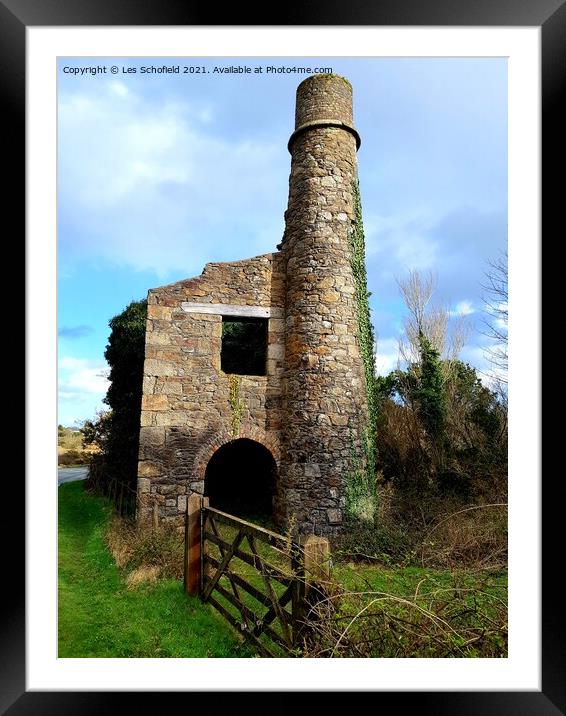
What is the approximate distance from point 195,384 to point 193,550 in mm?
3604

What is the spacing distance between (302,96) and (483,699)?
9.69 meters

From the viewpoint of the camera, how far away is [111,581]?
590 centimetres

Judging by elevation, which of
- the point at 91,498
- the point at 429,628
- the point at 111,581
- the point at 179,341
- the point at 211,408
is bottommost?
the point at 91,498

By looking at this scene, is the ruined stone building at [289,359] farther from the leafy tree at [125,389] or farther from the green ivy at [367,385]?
the leafy tree at [125,389]

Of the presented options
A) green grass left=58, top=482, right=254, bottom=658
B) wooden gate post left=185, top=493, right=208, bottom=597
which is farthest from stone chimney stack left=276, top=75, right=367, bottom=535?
green grass left=58, top=482, right=254, bottom=658

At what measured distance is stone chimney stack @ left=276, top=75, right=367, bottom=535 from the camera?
7.60 m

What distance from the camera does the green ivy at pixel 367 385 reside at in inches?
300

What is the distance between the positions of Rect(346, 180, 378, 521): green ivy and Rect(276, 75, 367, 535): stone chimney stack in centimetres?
14

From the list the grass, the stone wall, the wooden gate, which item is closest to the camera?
the grass

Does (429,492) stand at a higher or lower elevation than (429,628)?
lower

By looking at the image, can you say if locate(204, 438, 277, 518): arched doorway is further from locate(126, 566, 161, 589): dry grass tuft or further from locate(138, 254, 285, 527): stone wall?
locate(126, 566, 161, 589): dry grass tuft
